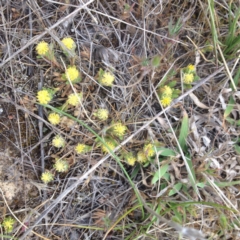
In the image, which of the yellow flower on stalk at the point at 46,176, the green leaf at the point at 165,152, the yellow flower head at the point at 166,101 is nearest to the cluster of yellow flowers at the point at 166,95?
the yellow flower head at the point at 166,101

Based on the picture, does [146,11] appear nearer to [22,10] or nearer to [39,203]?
[22,10]

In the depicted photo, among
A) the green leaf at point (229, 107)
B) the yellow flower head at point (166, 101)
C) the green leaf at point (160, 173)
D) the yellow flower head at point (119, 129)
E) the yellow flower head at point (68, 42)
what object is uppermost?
the yellow flower head at point (68, 42)

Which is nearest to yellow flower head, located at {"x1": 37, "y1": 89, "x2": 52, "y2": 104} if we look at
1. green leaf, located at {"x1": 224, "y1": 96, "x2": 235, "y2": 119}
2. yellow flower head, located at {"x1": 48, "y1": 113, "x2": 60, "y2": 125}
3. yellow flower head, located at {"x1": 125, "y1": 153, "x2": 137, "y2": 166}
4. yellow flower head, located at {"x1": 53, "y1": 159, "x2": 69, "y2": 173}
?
yellow flower head, located at {"x1": 48, "y1": 113, "x2": 60, "y2": 125}

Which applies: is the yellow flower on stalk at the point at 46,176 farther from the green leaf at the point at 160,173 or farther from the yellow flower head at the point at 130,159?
the green leaf at the point at 160,173

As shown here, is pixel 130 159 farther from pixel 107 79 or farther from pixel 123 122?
pixel 107 79

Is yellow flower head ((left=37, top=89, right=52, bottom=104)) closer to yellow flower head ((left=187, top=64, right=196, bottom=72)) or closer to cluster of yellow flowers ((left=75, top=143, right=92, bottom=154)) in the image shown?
cluster of yellow flowers ((left=75, top=143, right=92, bottom=154))

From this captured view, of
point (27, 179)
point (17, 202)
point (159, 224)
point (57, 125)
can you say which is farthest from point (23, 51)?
point (159, 224)

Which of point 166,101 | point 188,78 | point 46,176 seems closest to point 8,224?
point 46,176
